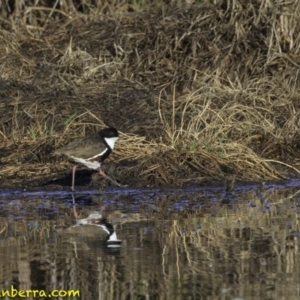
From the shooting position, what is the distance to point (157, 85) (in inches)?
575

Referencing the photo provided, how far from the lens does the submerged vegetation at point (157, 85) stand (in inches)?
450

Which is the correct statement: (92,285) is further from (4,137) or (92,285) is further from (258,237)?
(4,137)

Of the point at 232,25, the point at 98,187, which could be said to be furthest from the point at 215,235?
the point at 232,25

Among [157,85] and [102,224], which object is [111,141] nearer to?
[102,224]

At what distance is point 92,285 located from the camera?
649 centimetres

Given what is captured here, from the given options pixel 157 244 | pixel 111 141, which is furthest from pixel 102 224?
pixel 111 141

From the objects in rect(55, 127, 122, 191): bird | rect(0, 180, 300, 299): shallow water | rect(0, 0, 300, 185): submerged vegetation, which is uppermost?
rect(0, 0, 300, 185): submerged vegetation

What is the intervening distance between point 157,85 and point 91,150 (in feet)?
13.8

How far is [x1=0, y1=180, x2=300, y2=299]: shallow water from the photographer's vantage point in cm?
645

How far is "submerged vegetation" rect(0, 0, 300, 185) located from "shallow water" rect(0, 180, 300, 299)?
0.76 metres

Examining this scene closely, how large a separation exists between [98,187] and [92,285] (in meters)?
4.54

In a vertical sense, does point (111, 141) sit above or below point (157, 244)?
above

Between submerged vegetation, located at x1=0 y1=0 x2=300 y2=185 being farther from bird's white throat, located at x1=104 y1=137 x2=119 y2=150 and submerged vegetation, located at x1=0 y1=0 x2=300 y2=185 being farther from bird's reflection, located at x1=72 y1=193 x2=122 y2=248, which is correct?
bird's reflection, located at x1=72 y1=193 x2=122 y2=248

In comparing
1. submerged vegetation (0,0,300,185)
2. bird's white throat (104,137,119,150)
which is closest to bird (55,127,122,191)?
bird's white throat (104,137,119,150)
